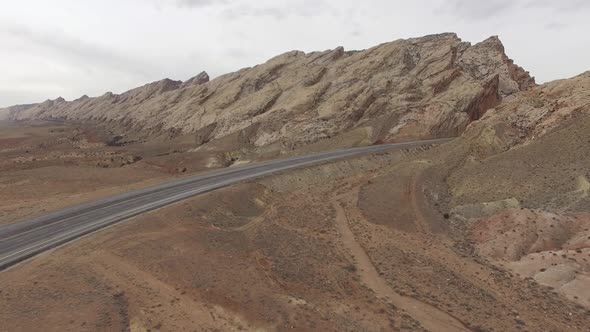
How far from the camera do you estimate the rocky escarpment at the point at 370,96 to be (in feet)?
216

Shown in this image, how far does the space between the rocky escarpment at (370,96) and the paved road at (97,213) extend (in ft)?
67.0

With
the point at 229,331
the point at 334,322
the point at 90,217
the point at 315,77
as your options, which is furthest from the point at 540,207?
the point at 315,77

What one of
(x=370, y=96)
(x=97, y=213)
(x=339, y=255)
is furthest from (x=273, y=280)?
(x=370, y=96)

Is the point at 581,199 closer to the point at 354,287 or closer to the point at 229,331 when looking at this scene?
the point at 354,287

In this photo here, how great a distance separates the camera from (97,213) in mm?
32312

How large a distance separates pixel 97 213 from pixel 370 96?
52744 millimetres

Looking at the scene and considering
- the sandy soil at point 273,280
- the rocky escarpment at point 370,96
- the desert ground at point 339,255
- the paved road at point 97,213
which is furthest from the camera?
the rocky escarpment at point 370,96

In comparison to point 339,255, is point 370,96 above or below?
above

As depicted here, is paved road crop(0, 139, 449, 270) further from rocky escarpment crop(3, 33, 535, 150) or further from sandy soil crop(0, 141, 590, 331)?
rocky escarpment crop(3, 33, 535, 150)

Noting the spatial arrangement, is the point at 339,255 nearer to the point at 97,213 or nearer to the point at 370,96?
the point at 97,213

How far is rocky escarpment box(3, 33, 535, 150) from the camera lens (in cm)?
6588

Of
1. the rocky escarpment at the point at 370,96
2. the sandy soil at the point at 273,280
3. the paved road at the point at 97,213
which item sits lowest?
the sandy soil at the point at 273,280

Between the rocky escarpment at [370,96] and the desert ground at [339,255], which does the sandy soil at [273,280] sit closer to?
the desert ground at [339,255]

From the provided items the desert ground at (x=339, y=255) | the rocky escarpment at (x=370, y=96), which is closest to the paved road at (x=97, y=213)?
the desert ground at (x=339, y=255)
